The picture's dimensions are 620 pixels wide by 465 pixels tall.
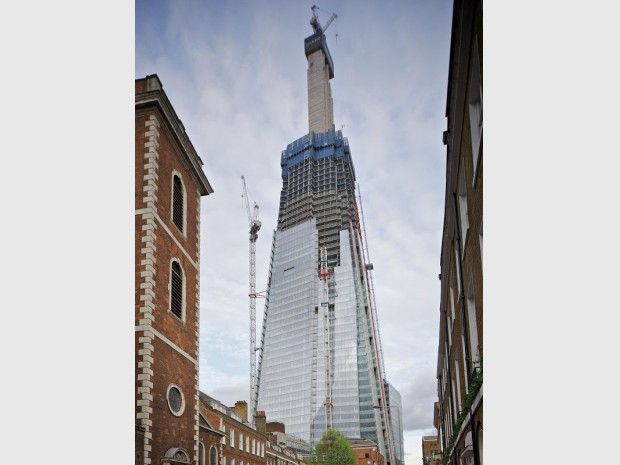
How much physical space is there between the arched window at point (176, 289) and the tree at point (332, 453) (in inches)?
1984

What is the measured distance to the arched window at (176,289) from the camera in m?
22.4

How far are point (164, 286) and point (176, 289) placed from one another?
146 cm

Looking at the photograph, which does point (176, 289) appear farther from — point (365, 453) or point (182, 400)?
point (365, 453)

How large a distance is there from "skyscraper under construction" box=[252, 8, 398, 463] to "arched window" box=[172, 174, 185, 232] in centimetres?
11190

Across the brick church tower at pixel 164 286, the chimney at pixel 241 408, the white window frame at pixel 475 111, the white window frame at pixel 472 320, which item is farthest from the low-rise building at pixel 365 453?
the white window frame at pixel 475 111

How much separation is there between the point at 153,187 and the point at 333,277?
13690 cm

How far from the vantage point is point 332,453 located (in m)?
69.8

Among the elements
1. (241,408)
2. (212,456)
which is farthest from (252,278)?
(212,456)

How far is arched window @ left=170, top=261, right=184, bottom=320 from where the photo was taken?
73.5ft

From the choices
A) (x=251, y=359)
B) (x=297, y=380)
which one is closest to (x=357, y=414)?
(x=297, y=380)

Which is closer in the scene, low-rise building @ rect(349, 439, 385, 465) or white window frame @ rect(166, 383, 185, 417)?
white window frame @ rect(166, 383, 185, 417)

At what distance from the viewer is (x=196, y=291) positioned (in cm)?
2530

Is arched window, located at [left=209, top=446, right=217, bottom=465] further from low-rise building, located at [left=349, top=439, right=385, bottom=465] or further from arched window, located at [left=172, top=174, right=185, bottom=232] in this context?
low-rise building, located at [left=349, top=439, right=385, bottom=465]

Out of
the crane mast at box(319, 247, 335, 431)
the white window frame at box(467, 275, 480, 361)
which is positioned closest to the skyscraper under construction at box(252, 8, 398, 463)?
the crane mast at box(319, 247, 335, 431)
